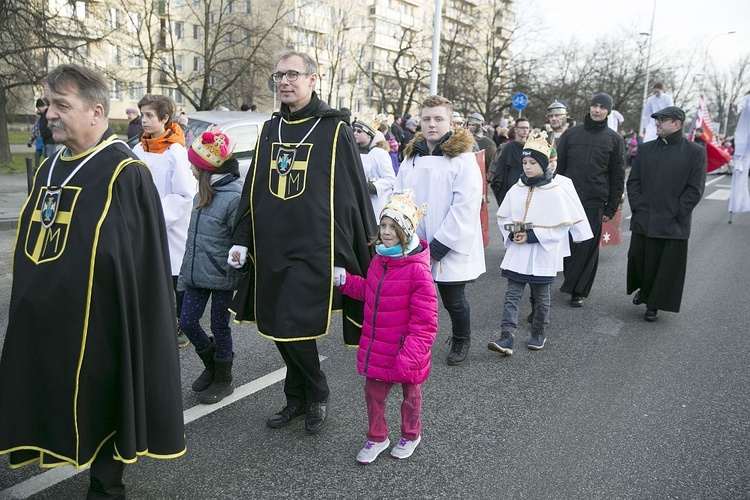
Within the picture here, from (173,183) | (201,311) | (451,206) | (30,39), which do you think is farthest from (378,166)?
(30,39)

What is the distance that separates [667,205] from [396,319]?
4200mm

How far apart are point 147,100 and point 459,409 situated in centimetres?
334

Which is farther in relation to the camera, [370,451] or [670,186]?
[670,186]

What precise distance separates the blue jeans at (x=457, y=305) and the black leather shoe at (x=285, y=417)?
1.37 meters

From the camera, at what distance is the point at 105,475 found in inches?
115

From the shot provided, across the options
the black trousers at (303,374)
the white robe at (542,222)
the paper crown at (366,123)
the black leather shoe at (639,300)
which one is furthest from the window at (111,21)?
the black trousers at (303,374)

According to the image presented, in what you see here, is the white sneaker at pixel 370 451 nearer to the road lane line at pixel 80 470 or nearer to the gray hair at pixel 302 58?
the road lane line at pixel 80 470

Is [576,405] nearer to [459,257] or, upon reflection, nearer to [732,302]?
[459,257]

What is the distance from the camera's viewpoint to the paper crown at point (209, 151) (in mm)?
4055

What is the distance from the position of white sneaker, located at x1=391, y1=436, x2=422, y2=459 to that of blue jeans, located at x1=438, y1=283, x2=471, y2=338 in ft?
4.50

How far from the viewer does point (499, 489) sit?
3359 mm

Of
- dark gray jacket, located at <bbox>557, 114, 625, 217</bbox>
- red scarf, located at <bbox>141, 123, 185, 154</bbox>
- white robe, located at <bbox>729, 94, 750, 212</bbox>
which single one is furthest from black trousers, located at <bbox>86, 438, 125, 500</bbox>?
white robe, located at <bbox>729, 94, 750, 212</bbox>

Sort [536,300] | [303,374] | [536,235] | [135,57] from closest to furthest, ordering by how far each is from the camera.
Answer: [303,374], [536,235], [536,300], [135,57]

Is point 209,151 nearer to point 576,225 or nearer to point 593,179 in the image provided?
point 576,225
